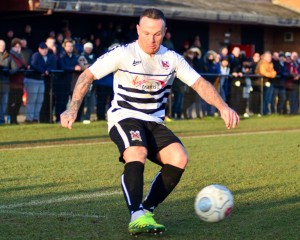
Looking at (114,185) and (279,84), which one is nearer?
(114,185)

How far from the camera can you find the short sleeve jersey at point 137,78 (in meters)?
7.24

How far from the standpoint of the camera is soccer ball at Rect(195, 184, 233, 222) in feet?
22.7

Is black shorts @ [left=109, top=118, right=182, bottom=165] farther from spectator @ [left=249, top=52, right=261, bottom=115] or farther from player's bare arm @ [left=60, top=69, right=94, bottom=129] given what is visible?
spectator @ [left=249, top=52, right=261, bottom=115]

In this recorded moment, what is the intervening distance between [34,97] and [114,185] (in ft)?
28.6

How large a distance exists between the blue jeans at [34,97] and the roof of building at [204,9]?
3.61 m

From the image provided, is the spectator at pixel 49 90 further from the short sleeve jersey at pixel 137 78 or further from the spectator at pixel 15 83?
the short sleeve jersey at pixel 137 78

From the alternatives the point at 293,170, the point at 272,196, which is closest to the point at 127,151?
the point at 272,196

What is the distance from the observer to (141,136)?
281 inches

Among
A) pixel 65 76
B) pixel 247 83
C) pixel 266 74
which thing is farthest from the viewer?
pixel 266 74

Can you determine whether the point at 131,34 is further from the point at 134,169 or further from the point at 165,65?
the point at 134,169

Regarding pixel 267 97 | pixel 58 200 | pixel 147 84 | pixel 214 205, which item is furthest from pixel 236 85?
pixel 214 205

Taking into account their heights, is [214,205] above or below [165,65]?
below

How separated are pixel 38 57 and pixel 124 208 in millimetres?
10330

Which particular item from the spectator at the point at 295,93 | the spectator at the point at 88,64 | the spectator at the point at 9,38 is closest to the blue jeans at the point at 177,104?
the spectator at the point at 88,64
